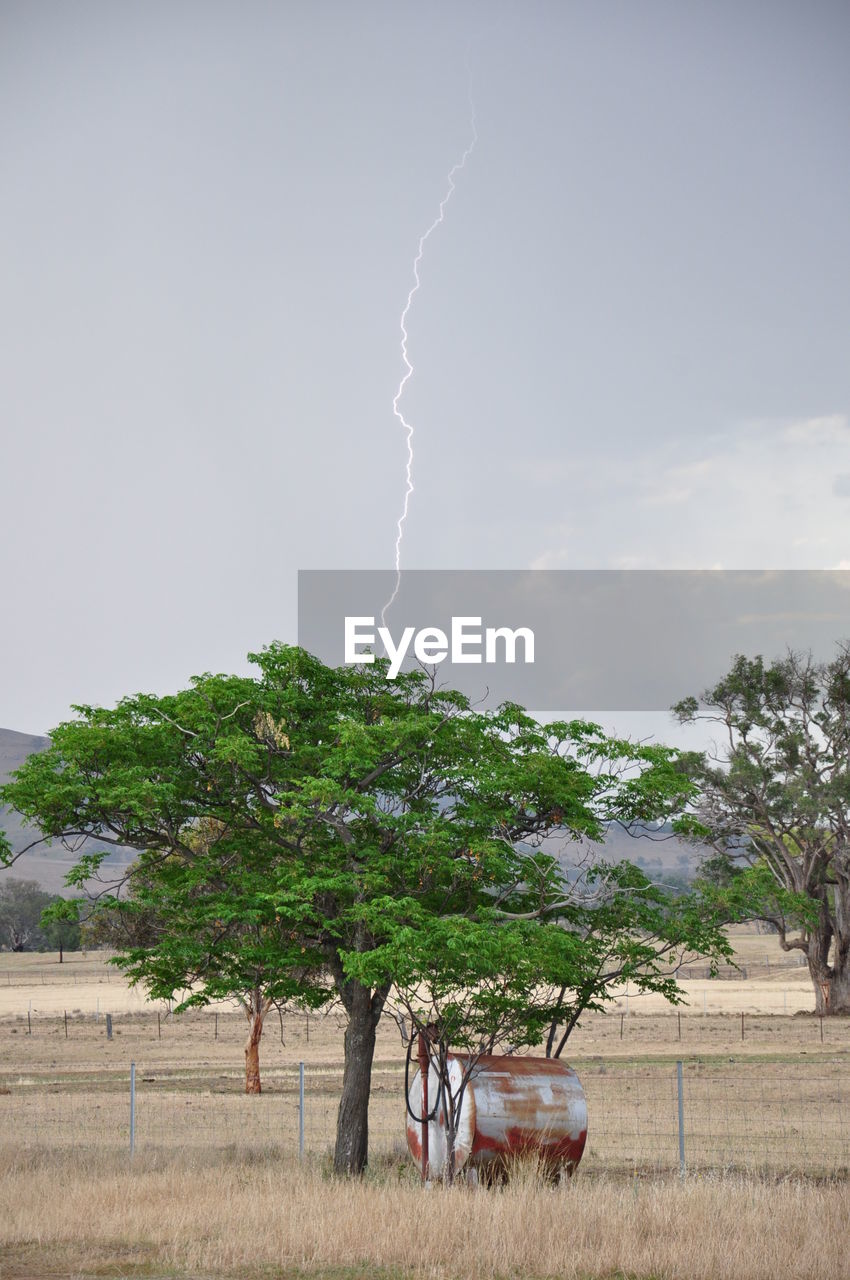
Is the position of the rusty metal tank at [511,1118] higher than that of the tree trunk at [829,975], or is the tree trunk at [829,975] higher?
the rusty metal tank at [511,1118]

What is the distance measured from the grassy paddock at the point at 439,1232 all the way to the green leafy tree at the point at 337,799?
4787 millimetres

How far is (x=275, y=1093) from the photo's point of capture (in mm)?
36844

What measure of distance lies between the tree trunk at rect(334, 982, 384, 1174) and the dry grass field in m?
0.44

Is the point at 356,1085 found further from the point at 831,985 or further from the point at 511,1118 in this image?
the point at 831,985

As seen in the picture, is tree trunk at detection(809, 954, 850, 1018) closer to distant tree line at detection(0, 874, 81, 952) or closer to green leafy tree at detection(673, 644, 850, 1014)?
green leafy tree at detection(673, 644, 850, 1014)

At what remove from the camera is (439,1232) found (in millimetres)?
13656

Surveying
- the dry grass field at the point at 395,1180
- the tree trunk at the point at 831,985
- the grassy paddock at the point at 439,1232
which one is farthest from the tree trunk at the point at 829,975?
the grassy paddock at the point at 439,1232

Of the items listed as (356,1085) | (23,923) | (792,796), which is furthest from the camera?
(23,923)

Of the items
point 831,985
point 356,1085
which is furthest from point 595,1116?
point 831,985

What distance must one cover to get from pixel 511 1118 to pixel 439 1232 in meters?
4.51

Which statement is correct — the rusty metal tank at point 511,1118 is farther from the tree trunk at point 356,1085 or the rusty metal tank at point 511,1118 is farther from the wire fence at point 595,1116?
the wire fence at point 595,1116

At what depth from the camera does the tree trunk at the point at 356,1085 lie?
2072cm

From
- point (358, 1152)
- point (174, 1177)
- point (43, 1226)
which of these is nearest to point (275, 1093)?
point (358, 1152)

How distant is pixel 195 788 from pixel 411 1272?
10.4 meters
